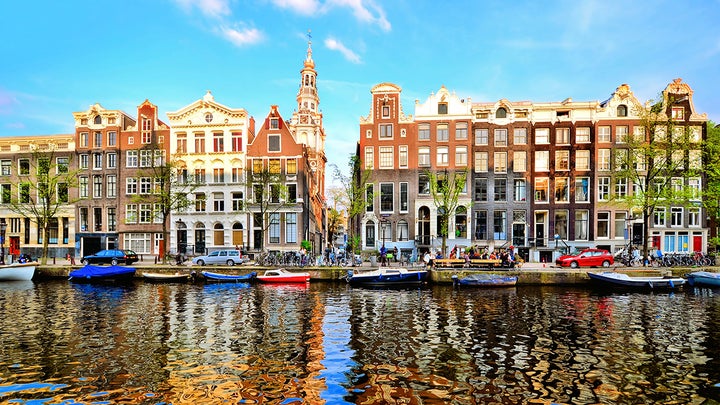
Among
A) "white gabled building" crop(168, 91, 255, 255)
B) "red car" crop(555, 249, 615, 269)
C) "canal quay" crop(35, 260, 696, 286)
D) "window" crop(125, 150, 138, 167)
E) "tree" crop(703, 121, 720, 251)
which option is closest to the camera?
"canal quay" crop(35, 260, 696, 286)

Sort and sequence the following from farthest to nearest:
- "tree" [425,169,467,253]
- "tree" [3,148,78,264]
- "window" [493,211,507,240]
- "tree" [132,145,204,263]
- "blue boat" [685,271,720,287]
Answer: "tree" [3,148,78,264], "window" [493,211,507,240], "tree" [132,145,204,263], "tree" [425,169,467,253], "blue boat" [685,271,720,287]

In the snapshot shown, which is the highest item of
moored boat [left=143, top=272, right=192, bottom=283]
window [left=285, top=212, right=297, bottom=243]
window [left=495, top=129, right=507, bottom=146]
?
window [left=495, top=129, right=507, bottom=146]

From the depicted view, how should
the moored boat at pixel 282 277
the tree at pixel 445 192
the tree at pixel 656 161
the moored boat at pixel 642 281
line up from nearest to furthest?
the moored boat at pixel 642 281 < the moored boat at pixel 282 277 < the tree at pixel 656 161 < the tree at pixel 445 192

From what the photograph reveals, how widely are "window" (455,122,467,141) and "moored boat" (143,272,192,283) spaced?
38151mm

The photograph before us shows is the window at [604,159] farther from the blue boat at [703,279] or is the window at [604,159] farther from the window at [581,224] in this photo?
the blue boat at [703,279]

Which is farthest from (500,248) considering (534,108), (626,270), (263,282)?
(263,282)

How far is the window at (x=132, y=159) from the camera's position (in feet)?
225

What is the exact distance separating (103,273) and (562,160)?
56937 millimetres

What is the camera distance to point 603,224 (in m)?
60.9

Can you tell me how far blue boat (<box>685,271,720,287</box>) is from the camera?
42719 millimetres

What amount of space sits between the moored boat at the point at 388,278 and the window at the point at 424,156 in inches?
902

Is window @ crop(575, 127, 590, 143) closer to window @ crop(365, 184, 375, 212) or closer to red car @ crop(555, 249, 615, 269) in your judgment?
red car @ crop(555, 249, 615, 269)

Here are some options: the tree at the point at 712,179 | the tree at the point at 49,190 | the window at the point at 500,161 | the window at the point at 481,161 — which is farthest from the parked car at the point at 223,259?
the tree at the point at 712,179

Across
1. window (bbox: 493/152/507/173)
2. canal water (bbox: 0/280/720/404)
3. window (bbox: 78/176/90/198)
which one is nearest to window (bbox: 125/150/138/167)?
window (bbox: 78/176/90/198)
